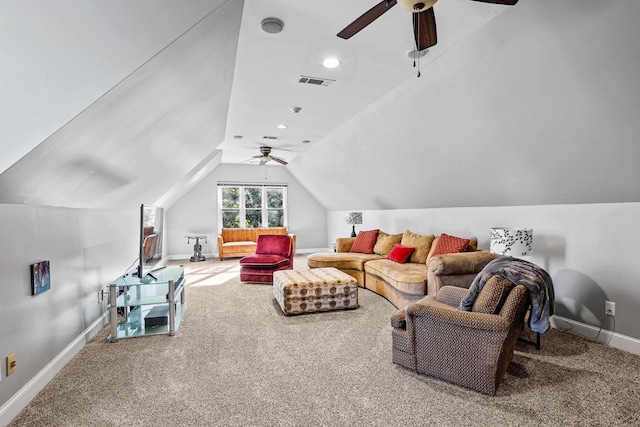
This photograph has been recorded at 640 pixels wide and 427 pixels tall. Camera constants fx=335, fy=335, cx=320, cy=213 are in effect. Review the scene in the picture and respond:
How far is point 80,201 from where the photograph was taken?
3.12m

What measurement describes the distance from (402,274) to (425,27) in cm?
277

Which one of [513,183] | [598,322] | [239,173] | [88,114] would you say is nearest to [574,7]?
[513,183]

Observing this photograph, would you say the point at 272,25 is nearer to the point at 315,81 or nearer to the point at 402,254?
the point at 315,81

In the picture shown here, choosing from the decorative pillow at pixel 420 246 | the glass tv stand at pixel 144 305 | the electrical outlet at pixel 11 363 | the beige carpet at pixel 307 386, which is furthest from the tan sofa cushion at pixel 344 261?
the electrical outlet at pixel 11 363

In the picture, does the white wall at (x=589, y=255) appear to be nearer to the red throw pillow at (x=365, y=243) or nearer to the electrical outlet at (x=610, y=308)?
the electrical outlet at (x=610, y=308)

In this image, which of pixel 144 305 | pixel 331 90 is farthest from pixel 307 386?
pixel 331 90

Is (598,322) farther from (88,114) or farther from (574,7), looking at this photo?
(88,114)

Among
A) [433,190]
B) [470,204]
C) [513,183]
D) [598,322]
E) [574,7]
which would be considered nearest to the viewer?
[574,7]

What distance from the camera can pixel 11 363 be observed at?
6.74 feet

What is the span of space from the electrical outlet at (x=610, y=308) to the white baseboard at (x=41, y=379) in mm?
4505

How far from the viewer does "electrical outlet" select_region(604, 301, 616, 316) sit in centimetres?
291

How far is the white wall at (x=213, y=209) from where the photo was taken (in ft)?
29.0

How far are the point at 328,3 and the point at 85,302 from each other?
11.1 ft

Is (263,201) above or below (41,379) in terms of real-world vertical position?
above
